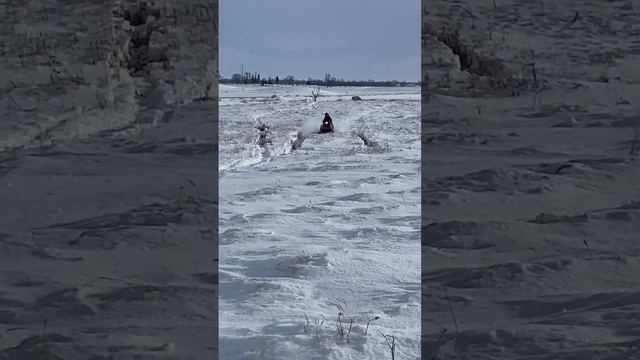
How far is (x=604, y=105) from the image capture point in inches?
83.7

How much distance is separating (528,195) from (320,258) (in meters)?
1.55

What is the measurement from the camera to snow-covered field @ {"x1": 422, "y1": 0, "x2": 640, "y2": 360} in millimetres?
2094

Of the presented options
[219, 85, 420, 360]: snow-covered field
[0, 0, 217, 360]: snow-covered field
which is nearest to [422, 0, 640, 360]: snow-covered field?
[219, 85, 420, 360]: snow-covered field

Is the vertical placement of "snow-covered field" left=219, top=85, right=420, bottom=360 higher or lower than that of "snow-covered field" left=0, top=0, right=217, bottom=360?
lower

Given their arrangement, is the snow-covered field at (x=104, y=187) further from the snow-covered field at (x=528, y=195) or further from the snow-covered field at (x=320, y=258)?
the snow-covered field at (x=528, y=195)

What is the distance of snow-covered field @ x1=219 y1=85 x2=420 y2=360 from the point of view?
2.53 m

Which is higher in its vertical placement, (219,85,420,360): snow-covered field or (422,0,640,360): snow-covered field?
(422,0,640,360): snow-covered field

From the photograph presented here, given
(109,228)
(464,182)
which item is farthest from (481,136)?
(109,228)

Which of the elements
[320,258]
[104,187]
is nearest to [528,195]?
[104,187]

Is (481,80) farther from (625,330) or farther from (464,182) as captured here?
(625,330)

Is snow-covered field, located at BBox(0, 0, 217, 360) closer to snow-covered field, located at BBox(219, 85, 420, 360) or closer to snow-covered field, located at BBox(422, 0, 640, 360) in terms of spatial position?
snow-covered field, located at BBox(219, 85, 420, 360)

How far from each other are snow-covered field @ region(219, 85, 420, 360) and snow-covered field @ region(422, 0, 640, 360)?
465 millimetres

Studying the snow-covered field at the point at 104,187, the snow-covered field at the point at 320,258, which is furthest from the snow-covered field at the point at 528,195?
the snow-covered field at the point at 104,187

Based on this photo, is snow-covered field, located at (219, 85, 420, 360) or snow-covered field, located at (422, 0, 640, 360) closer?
snow-covered field, located at (422, 0, 640, 360)
